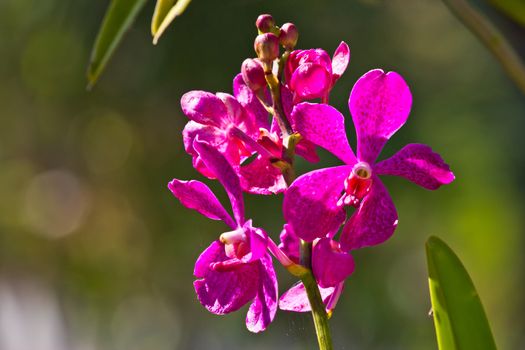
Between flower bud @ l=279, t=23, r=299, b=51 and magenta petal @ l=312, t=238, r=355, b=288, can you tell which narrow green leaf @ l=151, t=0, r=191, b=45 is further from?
magenta petal @ l=312, t=238, r=355, b=288

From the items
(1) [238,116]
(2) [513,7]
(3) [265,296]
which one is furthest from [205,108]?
(2) [513,7]

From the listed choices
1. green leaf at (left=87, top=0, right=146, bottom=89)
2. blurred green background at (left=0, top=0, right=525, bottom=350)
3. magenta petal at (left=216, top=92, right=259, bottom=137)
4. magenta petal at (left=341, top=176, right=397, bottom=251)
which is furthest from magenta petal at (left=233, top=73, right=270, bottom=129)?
blurred green background at (left=0, top=0, right=525, bottom=350)

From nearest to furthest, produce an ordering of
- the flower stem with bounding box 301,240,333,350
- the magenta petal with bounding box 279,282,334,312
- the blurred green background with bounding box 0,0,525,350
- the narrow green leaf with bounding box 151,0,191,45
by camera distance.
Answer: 1. the flower stem with bounding box 301,240,333,350
2. the magenta petal with bounding box 279,282,334,312
3. the narrow green leaf with bounding box 151,0,191,45
4. the blurred green background with bounding box 0,0,525,350

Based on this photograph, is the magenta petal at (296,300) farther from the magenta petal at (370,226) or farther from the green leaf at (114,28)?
the green leaf at (114,28)

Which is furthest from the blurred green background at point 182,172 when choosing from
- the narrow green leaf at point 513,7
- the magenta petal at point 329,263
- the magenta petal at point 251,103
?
the magenta petal at point 329,263

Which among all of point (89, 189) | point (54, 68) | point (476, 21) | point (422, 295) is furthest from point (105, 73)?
point (476, 21)

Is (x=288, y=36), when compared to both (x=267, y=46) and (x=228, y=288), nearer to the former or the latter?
(x=267, y=46)
